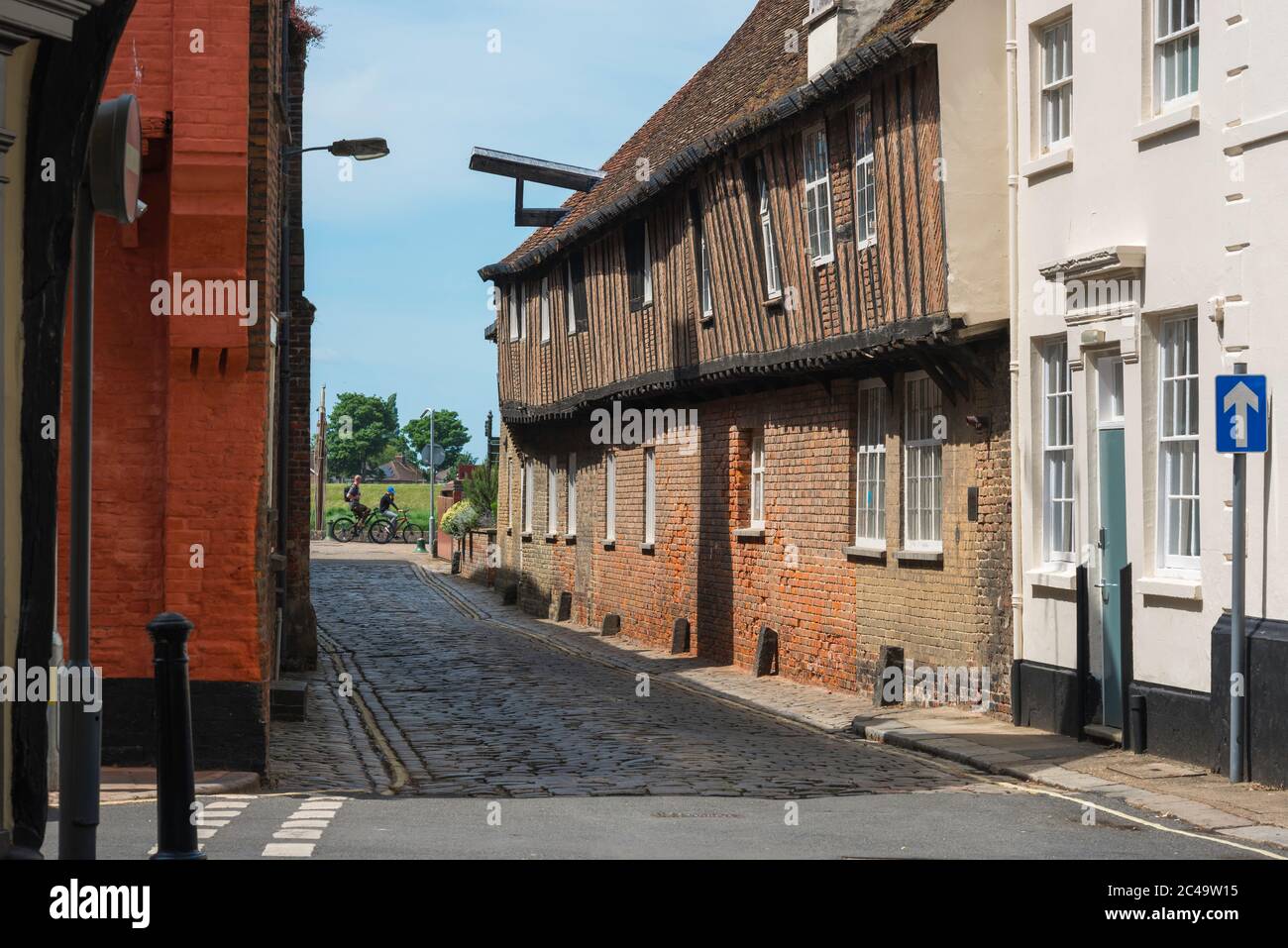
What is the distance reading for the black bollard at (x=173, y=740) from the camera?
7246 mm

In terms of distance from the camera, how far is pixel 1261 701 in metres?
12.2

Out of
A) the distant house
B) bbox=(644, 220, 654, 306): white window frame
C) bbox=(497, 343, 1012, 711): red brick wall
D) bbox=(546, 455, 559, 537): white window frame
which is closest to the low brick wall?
bbox=(546, 455, 559, 537): white window frame

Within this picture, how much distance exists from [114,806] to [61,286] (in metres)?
4.34

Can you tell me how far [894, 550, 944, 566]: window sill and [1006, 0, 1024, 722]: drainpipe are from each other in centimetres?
156

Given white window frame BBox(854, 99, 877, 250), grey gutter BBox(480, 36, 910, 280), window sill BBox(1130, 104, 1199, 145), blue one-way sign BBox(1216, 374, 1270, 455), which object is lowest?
blue one-way sign BBox(1216, 374, 1270, 455)

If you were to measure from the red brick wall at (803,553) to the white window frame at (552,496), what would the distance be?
227cm

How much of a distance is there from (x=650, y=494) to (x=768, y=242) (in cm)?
724

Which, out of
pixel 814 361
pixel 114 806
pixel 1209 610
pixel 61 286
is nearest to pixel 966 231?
pixel 814 361

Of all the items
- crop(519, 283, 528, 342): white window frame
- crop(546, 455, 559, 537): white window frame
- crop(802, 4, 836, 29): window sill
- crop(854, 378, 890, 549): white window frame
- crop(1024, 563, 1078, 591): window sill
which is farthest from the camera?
crop(519, 283, 528, 342): white window frame

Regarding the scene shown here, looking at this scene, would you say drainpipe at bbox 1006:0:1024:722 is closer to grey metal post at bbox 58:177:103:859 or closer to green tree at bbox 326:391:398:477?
grey metal post at bbox 58:177:103:859

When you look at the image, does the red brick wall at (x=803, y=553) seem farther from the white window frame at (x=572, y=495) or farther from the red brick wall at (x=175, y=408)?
the red brick wall at (x=175, y=408)

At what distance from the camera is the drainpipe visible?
1611 cm
